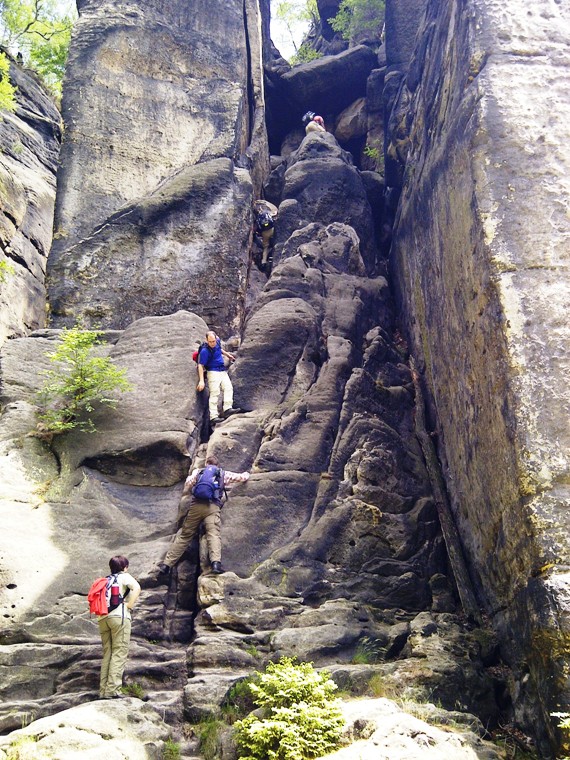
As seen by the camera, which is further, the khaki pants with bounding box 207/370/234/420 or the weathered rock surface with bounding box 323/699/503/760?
the khaki pants with bounding box 207/370/234/420

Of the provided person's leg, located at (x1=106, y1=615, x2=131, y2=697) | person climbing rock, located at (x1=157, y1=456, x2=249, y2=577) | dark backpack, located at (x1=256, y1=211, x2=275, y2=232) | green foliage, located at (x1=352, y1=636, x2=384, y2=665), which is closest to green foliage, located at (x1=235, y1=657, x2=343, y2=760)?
green foliage, located at (x1=352, y1=636, x2=384, y2=665)

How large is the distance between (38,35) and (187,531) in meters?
23.5

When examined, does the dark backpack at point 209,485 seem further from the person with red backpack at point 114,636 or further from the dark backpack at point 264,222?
the dark backpack at point 264,222

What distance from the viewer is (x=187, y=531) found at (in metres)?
11.0

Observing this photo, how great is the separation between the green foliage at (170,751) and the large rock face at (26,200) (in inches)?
375

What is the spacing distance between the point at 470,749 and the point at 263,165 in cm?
1713

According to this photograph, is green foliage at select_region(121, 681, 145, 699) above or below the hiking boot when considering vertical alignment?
below

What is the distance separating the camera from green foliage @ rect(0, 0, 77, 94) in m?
26.0

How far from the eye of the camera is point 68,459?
41.0 ft

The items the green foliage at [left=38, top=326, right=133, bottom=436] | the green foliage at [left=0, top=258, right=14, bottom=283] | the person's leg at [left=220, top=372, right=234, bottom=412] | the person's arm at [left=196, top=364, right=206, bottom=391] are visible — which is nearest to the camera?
the green foliage at [left=38, top=326, right=133, bottom=436]

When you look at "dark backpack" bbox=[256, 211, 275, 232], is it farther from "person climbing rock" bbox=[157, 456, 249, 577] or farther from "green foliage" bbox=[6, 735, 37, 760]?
"green foliage" bbox=[6, 735, 37, 760]

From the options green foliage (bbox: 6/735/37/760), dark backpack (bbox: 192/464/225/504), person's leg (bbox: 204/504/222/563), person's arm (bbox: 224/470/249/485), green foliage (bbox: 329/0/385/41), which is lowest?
green foliage (bbox: 6/735/37/760)

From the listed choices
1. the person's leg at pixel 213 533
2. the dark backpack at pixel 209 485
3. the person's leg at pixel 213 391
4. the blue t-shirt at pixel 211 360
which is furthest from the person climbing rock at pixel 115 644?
the blue t-shirt at pixel 211 360

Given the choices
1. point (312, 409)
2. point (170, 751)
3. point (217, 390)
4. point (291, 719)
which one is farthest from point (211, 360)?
point (291, 719)
